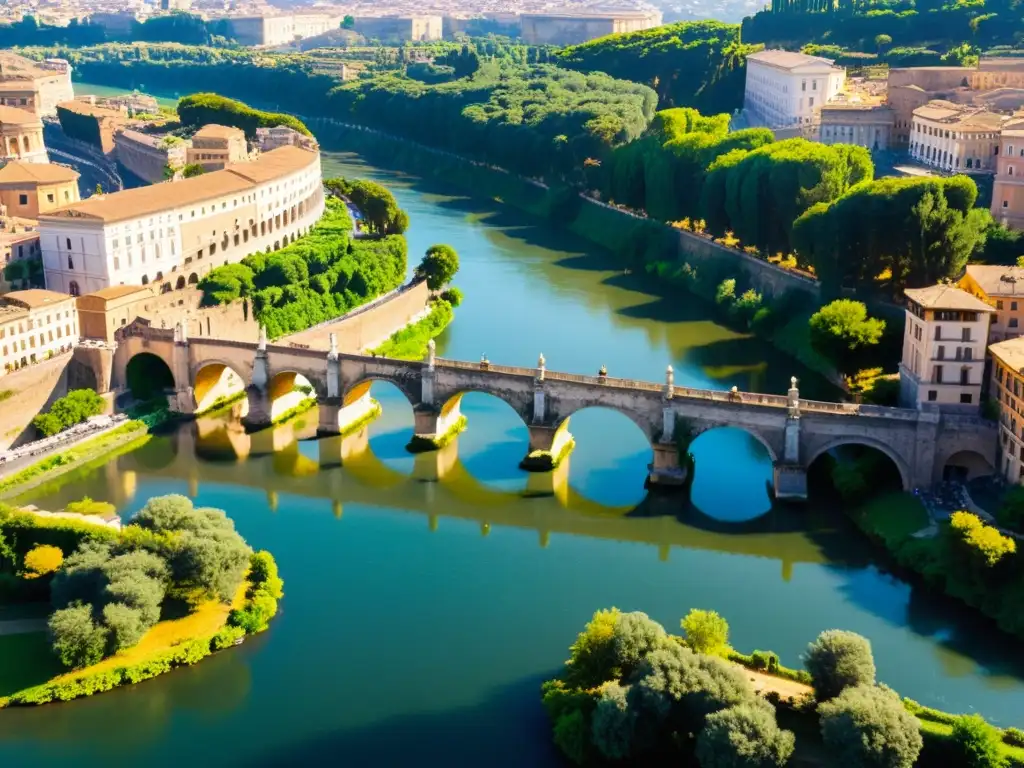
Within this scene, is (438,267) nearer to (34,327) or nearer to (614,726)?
(34,327)

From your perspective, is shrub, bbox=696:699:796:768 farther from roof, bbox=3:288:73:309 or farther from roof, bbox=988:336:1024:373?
roof, bbox=3:288:73:309

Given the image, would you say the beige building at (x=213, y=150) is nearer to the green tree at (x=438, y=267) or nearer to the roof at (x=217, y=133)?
the roof at (x=217, y=133)

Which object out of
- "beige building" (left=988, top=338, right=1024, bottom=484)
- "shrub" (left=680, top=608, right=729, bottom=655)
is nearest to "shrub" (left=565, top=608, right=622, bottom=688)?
"shrub" (left=680, top=608, right=729, bottom=655)

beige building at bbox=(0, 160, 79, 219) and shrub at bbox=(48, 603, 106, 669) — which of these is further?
beige building at bbox=(0, 160, 79, 219)

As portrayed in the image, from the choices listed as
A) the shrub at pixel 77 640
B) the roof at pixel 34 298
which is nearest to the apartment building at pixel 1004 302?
the shrub at pixel 77 640

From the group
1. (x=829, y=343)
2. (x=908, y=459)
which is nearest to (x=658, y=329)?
(x=829, y=343)

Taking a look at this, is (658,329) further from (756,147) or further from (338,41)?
(338,41)

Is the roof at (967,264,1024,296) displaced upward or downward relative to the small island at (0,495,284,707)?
upward

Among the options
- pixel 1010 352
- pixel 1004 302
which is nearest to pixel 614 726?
pixel 1010 352
